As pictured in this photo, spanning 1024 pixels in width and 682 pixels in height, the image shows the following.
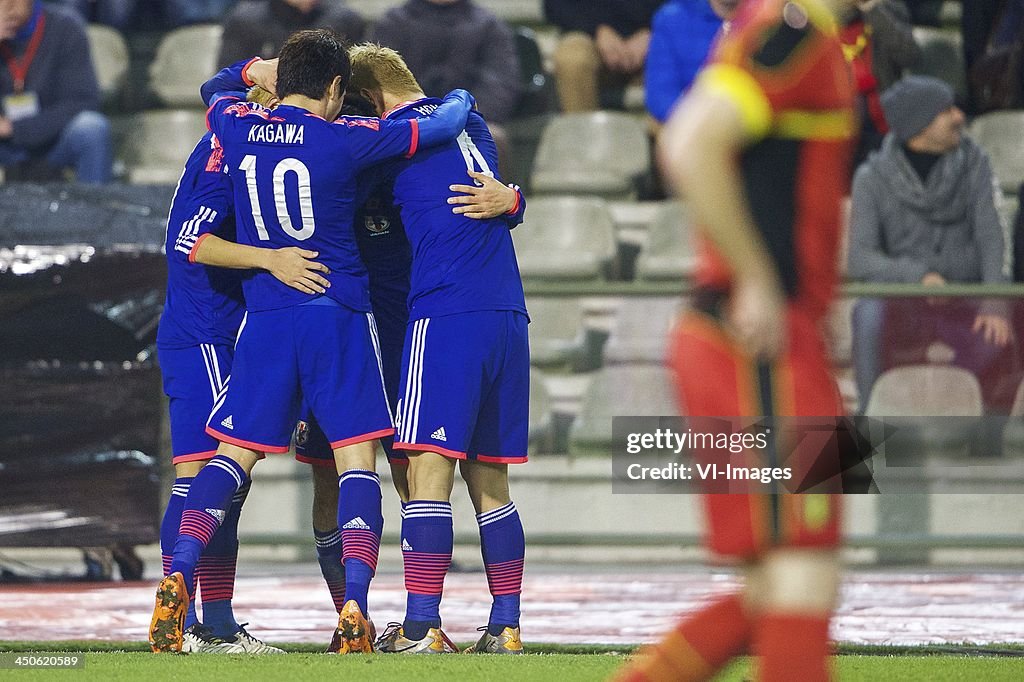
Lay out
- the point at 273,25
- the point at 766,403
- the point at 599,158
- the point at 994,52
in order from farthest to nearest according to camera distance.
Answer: the point at 599,158
the point at 994,52
the point at 273,25
the point at 766,403

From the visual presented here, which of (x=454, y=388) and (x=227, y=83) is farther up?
(x=227, y=83)

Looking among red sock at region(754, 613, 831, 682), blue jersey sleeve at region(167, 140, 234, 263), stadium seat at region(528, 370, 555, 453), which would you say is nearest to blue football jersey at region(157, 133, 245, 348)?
blue jersey sleeve at region(167, 140, 234, 263)

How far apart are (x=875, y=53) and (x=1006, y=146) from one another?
1159mm

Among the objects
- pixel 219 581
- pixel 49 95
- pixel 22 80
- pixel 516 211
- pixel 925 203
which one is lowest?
pixel 219 581

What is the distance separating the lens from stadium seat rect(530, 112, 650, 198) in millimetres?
11195

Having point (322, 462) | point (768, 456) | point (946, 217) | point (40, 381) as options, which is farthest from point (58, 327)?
point (768, 456)

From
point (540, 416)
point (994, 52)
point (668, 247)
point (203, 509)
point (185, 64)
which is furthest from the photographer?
point (185, 64)

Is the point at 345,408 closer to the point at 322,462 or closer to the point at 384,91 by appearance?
the point at 322,462

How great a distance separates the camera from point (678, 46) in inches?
411

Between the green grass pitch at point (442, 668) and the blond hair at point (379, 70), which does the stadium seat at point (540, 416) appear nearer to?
the blond hair at point (379, 70)

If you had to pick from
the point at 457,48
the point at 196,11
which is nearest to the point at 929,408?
the point at 457,48

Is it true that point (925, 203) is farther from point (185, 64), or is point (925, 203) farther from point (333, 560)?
point (185, 64)

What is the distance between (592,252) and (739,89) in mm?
6856

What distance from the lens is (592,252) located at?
10133 mm
